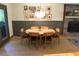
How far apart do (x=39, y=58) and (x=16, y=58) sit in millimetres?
181

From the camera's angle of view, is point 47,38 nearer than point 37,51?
No

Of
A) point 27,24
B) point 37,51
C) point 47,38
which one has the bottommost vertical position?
point 37,51

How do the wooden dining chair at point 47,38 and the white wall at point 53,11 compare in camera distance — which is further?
the white wall at point 53,11

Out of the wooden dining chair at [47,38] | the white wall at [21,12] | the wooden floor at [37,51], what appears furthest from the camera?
the white wall at [21,12]

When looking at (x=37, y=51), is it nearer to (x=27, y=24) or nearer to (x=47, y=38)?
(x=47, y=38)

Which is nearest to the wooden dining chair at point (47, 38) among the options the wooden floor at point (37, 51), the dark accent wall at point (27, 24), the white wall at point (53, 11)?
the wooden floor at point (37, 51)

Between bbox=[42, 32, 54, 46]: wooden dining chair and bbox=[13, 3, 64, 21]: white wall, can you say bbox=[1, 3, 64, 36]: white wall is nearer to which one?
bbox=[13, 3, 64, 21]: white wall

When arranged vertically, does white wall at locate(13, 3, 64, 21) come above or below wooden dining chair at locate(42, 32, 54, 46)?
above

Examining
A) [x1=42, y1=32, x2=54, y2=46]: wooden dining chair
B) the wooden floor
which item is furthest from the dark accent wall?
the wooden floor

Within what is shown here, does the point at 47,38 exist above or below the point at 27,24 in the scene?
below

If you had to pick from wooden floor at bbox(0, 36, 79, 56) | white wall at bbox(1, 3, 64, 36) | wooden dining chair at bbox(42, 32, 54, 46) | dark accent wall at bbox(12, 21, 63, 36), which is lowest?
wooden floor at bbox(0, 36, 79, 56)

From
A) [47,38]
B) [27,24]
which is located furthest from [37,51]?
[27,24]

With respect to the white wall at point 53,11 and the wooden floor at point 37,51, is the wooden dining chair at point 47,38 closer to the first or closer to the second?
the wooden floor at point 37,51

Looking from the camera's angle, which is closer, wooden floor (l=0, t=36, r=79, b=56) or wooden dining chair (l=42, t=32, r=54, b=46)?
wooden floor (l=0, t=36, r=79, b=56)
